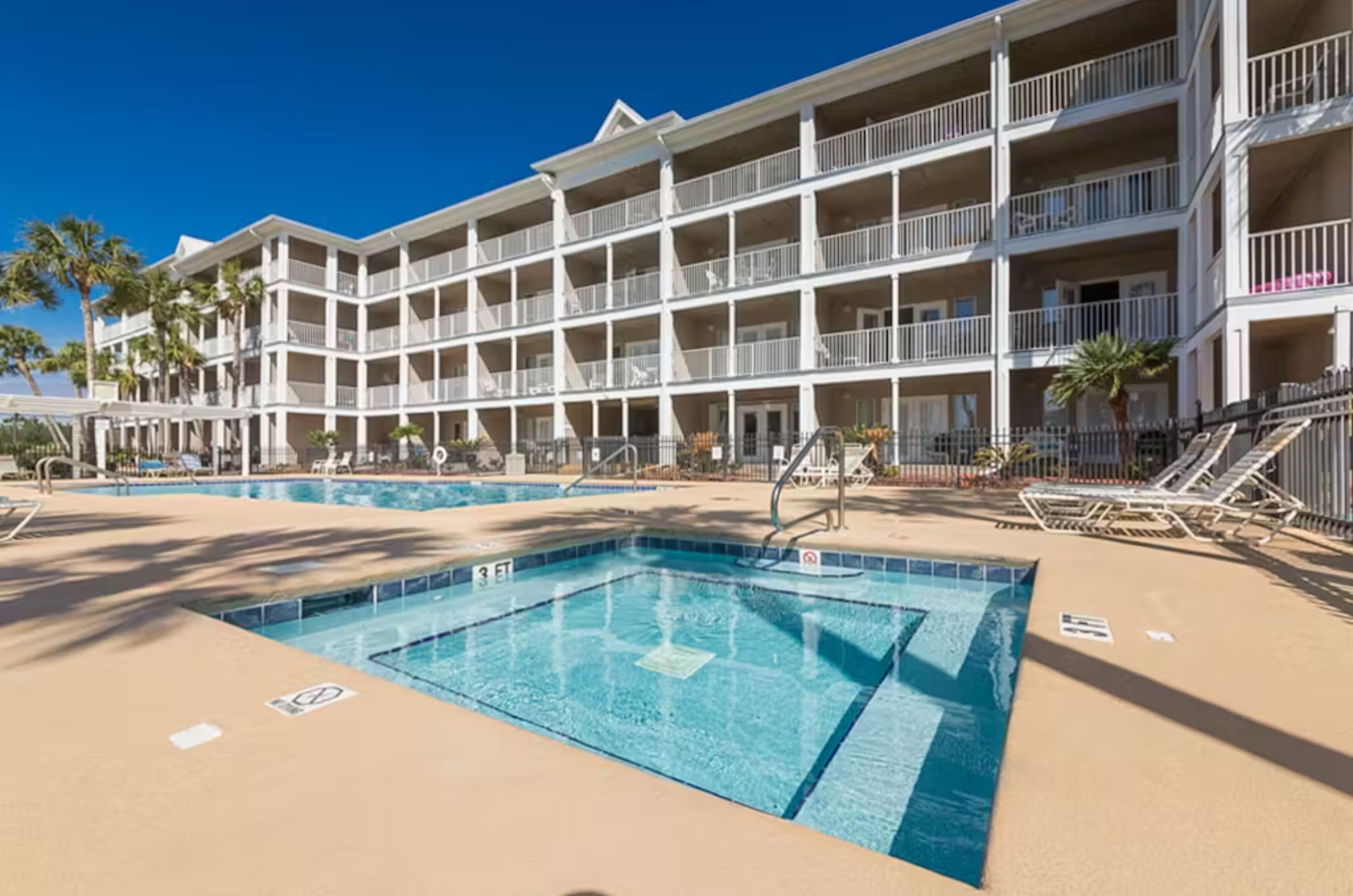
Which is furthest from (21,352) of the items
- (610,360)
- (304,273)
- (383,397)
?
(610,360)

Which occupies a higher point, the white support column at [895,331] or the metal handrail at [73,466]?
the white support column at [895,331]

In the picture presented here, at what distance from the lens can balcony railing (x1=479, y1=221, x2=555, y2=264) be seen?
2388 centimetres

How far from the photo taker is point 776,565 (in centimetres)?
619

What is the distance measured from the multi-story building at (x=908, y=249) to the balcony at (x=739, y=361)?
4.2 inches

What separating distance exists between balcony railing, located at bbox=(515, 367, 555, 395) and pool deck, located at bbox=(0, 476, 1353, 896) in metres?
19.6

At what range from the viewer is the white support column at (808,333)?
17672 millimetres

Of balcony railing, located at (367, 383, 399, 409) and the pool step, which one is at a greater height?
balcony railing, located at (367, 383, 399, 409)

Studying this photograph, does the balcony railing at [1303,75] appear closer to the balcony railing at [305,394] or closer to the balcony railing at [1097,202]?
the balcony railing at [1097,202]

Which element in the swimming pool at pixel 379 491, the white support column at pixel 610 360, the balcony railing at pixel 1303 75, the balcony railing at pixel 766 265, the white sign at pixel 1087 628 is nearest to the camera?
the white sign at pixel 1087 628

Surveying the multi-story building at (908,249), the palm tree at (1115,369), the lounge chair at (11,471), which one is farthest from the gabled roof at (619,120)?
the lounge chair at (11,471)

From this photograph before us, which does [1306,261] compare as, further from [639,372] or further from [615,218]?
[615,218]

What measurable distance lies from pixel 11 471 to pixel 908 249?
29018mm

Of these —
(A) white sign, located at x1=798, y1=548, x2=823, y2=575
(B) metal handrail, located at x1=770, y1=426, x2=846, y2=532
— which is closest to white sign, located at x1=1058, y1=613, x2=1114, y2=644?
(A) white sign, located at x1=798, y1=548, x2=823, y2=575

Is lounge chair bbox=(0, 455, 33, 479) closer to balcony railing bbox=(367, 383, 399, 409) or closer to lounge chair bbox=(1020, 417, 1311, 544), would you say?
balcony railing bbox=(367, 383, 399, 409)
